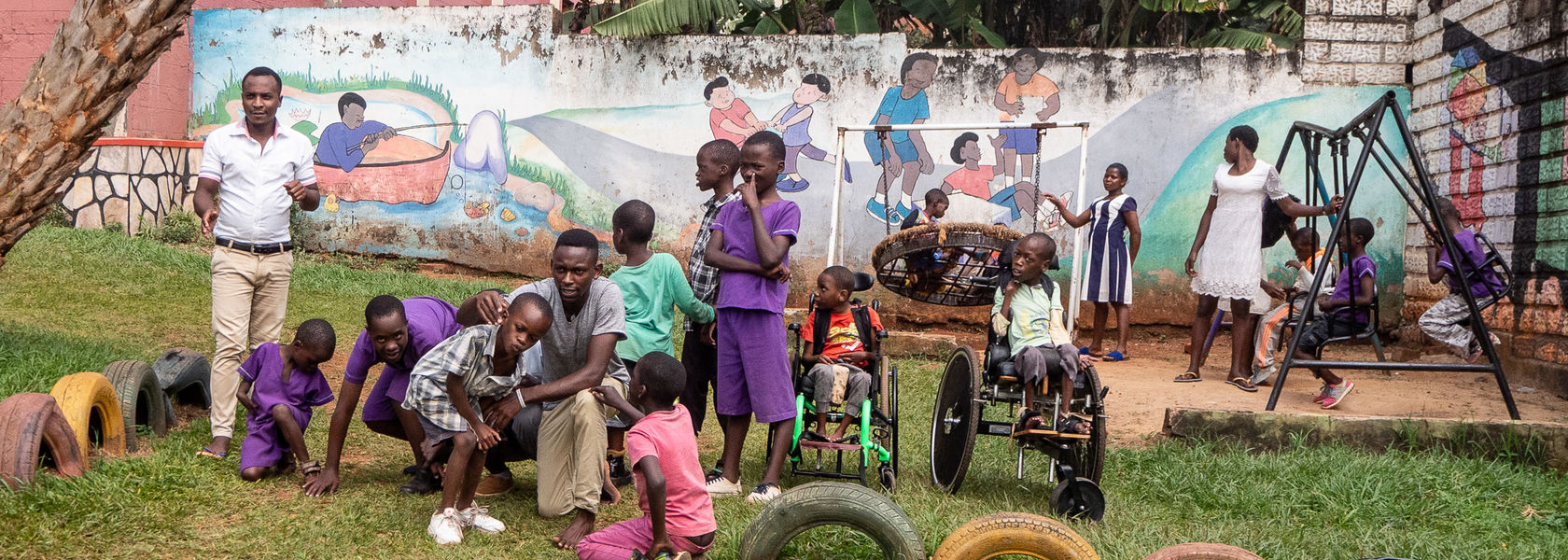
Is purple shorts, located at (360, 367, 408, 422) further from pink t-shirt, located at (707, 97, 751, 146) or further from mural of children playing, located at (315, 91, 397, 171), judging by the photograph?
mural of children playing, located at (315, 91, 397, 171)

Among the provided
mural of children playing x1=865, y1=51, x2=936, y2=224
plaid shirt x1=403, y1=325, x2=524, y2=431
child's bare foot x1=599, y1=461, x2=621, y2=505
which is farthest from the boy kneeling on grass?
mural of children playing x1=865, y1=51, x2=936, y2=224

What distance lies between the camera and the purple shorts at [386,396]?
15.1 feet

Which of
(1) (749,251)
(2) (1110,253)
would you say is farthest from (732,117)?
(1) (749,251)

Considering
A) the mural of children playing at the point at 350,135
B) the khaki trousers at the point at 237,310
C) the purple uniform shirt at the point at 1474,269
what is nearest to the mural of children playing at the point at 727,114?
the mural of children playing at the point at 350,135

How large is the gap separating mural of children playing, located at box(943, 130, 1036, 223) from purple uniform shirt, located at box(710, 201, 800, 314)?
6749 mm

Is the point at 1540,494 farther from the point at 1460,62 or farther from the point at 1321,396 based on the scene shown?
the point at 1460,62

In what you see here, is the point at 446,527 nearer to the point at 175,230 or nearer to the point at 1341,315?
the point at 1341,315

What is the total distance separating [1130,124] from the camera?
11102mm

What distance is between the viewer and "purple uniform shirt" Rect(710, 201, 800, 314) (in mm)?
4730

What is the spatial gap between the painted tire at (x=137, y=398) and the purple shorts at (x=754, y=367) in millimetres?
2587

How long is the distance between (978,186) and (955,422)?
6625mm

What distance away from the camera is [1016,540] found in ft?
11.2

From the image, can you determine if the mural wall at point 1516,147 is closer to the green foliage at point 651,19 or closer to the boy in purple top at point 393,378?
the green foliage at point 651,19

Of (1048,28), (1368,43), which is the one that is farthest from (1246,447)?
(1048,28)
